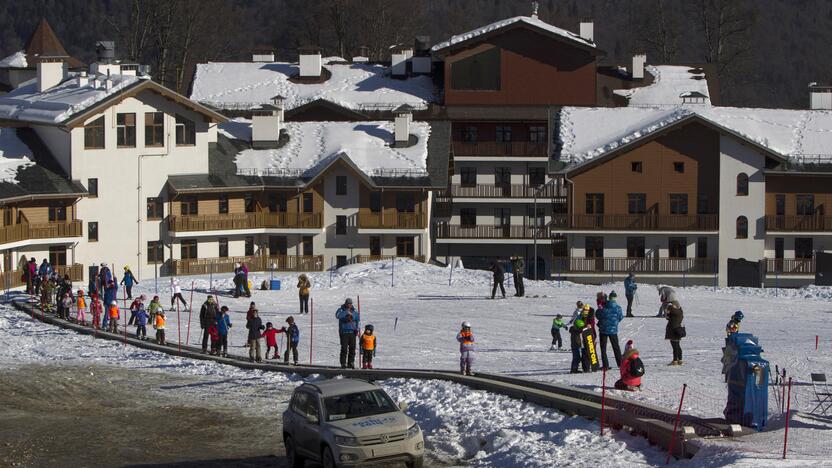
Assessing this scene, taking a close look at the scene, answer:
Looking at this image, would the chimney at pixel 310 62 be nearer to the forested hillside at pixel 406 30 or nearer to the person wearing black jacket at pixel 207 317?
the forested hillside at pixel 406 30

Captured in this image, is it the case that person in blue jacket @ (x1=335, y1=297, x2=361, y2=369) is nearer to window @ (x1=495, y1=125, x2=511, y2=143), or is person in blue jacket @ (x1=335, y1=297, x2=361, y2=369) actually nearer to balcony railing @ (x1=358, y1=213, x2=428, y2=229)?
balcony railing @ (x1=358, y1=213, x2=428, y2=229)

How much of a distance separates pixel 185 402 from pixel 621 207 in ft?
128

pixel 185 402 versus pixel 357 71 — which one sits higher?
pixel 357 71

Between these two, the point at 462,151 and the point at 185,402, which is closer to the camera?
the point at 185,402

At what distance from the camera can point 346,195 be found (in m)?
71.3

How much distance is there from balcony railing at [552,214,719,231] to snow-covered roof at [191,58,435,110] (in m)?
16.5

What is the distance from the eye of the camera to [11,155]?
65.6m

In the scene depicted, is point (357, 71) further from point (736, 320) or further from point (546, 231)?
point (736, 320)

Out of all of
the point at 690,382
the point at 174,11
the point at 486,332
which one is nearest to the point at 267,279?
the point at 486,332

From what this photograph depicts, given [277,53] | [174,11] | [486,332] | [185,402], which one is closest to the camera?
[185,402]

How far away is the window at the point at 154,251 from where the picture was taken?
68.1 m

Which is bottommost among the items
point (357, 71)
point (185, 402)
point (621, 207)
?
point (185, 402)

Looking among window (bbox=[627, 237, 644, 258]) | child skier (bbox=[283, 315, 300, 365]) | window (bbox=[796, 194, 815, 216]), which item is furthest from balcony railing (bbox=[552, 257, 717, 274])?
child skier (bbox=[283, 315, 300, 365])

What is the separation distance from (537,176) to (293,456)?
55.5 metres
